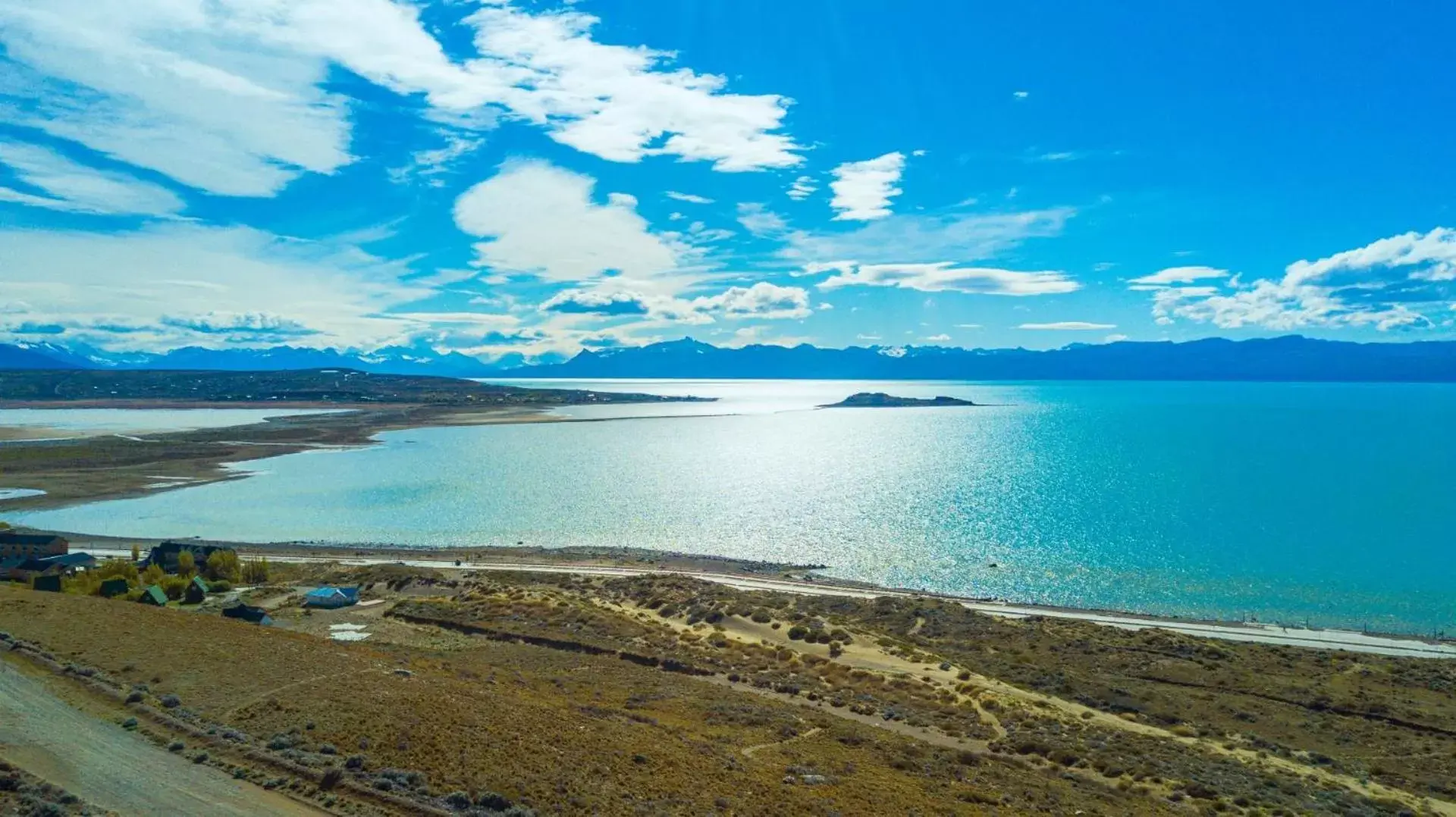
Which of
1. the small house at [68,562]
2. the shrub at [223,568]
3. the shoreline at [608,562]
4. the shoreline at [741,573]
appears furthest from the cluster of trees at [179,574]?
the shoreline at [608,562]

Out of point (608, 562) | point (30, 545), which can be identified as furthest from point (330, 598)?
point (608, 562)

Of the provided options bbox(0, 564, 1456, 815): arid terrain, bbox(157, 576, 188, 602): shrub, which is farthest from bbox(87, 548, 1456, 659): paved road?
bbox(157, 576, 188, 602): shrub

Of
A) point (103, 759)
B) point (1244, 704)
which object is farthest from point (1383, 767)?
point (103, 759)

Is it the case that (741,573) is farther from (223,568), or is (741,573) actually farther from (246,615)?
(223,568)

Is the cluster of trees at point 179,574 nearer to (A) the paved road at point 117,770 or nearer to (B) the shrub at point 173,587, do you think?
(B) the shrub at point 173,587

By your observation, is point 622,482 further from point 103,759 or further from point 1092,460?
point 103,759

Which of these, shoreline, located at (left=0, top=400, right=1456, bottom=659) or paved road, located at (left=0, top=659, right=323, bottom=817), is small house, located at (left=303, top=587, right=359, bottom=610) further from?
paved road, located at (left=0, top=659, right=323, bottom=817)
